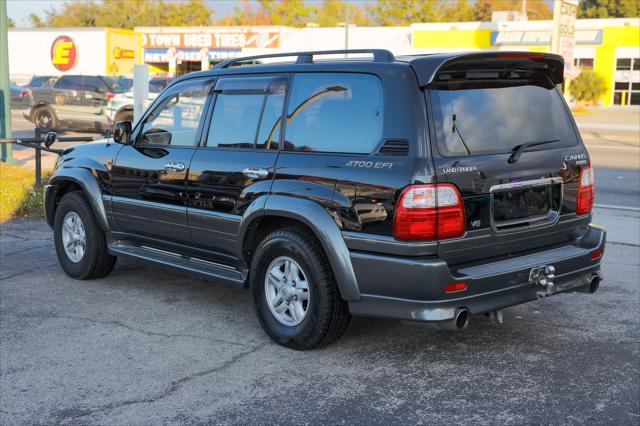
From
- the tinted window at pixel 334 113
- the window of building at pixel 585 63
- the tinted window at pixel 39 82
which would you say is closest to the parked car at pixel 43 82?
the tinted window at pixel 39 82

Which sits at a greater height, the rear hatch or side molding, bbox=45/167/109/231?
the rear hatch

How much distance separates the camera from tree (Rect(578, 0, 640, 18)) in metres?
72.9

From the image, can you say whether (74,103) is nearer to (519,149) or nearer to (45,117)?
(45,117)

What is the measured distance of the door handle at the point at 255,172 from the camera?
522 cm

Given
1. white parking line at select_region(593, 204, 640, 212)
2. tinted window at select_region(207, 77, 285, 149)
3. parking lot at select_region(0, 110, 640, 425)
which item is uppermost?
tinted window at select_region(207, 77, 285, 149)

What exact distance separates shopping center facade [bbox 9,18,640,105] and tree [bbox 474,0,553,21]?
3552 centimetres

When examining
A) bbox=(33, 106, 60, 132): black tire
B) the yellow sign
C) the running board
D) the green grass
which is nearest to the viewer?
the running board

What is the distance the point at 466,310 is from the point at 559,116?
165 cm

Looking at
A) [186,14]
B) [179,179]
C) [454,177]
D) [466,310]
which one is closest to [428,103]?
[454,177]

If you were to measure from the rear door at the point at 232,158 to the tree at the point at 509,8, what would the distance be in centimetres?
8087

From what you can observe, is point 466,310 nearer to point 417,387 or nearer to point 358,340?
point 417,387

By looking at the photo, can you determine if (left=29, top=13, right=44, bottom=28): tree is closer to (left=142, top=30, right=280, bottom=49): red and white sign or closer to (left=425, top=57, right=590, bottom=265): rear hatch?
(left=142, top=30, right=280, bottom=49): red and white sign

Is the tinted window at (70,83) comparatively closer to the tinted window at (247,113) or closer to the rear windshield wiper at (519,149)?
the tinted window at (247,113)

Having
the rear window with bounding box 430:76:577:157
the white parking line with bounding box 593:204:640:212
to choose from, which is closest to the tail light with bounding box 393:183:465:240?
the rear window with bounding box 430:76:577:157
